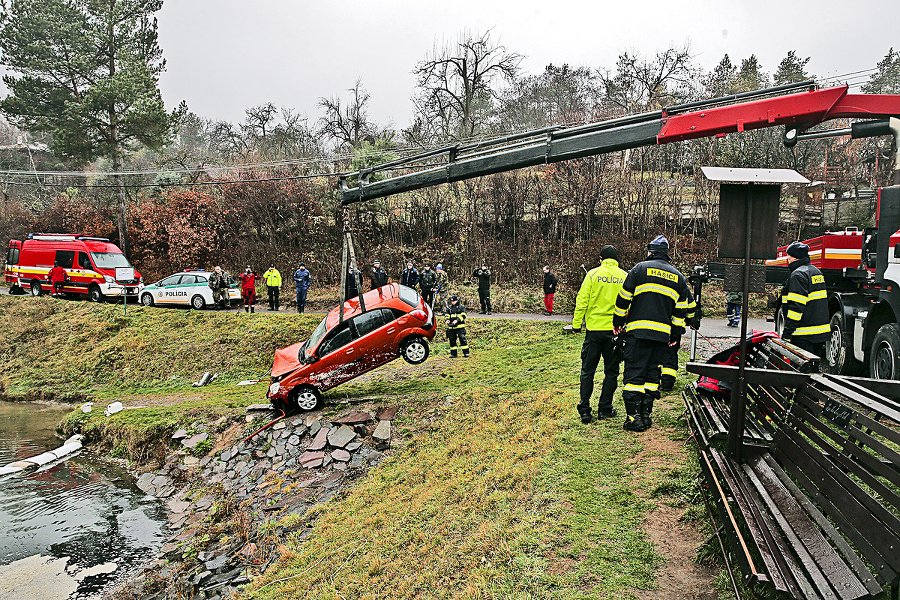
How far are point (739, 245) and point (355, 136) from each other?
103 feet

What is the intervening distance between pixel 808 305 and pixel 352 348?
8.27 metres

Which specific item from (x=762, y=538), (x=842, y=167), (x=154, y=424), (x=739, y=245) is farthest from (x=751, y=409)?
(x=842, y=167)

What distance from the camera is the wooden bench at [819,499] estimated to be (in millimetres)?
2793

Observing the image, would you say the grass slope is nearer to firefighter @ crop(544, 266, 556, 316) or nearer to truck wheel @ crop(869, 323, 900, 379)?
firefighter @ crop(544, 266, 556, 316)

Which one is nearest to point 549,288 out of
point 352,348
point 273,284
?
point 352,348

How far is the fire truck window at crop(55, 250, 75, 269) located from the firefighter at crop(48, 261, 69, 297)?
15cm

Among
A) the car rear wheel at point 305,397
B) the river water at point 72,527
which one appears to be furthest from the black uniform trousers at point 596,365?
the river water at point 72,527

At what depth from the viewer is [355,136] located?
33594 millimetres

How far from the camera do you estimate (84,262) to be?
2356 centimetres

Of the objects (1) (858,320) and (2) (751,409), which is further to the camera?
(1) (858,320)

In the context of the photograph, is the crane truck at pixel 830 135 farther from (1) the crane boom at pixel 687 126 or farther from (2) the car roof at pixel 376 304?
(2) the car roof at pixel 376 304

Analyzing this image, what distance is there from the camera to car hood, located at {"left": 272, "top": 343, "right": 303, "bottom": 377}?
12.2m

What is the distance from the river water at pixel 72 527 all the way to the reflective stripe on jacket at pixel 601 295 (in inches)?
319

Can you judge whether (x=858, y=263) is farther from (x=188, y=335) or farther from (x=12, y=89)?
(x=12, y=89)
